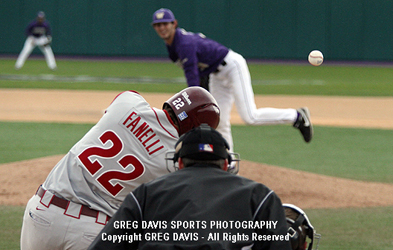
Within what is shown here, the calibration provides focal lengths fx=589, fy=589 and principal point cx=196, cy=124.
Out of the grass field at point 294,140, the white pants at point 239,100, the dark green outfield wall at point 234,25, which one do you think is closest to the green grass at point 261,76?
the grass field at point 294,140

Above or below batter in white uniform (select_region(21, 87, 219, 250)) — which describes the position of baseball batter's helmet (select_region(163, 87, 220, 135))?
above

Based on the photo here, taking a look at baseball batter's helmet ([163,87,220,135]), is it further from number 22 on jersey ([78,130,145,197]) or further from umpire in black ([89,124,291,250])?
umpire in black ([89,124,291,250])

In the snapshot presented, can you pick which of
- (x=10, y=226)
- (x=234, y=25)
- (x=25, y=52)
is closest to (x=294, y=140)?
(x=10, y=226)

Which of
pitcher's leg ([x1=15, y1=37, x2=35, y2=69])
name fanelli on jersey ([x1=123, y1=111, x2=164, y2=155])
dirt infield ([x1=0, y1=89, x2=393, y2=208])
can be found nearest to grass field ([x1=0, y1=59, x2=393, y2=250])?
dirt infield ([x1=0, y1=89, x2=393, y2=208])

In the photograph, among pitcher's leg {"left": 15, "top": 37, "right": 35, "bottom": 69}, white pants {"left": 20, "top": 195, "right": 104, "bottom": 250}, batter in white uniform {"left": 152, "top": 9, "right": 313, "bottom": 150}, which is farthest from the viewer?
pitcher's leg {"left": 15, "top": 37, "right": 35, "bottom": 69}

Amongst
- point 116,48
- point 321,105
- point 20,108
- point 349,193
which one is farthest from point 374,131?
point 116,48
